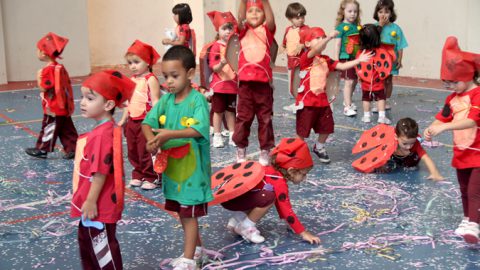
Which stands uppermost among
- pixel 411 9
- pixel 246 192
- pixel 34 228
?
pixel 411 9

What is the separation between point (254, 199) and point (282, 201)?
185 millimetres

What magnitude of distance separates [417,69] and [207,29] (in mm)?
5384

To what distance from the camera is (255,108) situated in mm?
6207

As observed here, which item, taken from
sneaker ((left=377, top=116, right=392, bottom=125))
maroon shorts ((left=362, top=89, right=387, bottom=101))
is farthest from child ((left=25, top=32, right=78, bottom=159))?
sneaker ((left=377, top=116, right=392, bottom=125))

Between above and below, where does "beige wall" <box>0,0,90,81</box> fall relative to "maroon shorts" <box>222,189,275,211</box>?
above

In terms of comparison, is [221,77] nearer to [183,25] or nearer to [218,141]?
[218,141]

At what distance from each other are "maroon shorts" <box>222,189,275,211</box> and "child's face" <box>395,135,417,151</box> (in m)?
2.01

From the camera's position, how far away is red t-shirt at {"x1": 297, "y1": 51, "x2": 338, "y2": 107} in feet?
20.8

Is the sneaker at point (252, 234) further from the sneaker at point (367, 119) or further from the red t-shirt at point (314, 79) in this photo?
the sneaker at point (367, 119)

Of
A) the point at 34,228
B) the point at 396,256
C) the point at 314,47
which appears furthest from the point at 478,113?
the point at 34,228

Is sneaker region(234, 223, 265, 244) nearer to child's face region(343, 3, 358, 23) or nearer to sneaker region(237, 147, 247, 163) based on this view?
sneaker region(237, 147, 247, 163)

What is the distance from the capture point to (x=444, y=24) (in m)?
11.7

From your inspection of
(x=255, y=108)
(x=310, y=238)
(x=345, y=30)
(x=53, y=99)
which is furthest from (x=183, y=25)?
(x=310, y=238)

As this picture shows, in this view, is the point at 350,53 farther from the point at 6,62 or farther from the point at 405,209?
the point at 6,62
